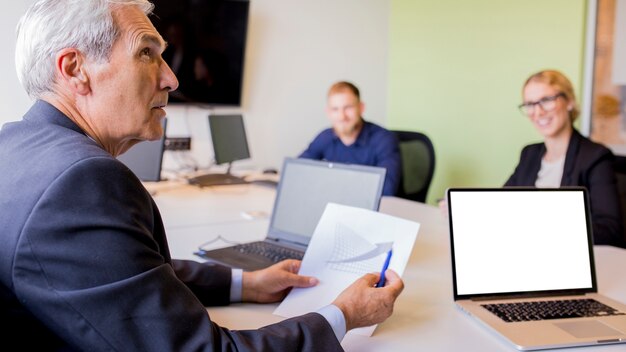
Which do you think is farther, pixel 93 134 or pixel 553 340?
pixel 553 340

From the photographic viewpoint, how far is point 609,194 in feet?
6.74

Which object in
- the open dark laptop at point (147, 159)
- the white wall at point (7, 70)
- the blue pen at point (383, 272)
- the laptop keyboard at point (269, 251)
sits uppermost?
the white wall at point (7, 70)

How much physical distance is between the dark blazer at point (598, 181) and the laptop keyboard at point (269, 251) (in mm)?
1066

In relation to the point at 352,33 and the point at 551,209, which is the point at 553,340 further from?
the point at 352,33

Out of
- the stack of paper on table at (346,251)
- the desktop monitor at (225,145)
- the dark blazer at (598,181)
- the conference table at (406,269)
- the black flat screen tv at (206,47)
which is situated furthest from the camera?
the black flat screen tv at (206,47)

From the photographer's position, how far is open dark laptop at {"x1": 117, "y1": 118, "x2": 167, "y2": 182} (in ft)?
8.50

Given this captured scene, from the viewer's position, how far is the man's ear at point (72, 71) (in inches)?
36.1

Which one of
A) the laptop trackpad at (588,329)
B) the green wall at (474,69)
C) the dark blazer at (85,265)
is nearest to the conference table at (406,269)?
the laptop trackpad at (588,329)

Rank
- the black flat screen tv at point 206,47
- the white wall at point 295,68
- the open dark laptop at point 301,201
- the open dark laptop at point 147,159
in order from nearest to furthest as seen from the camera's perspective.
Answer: the open dark laptop at point 301,201 → the open dark laptop at point 147,159 → the black flat screen tv at point 206,47 → the white wall at point 295,68

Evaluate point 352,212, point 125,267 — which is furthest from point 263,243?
point 125,267

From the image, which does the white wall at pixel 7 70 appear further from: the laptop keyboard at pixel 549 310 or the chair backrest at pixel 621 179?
the chair backrest at pixel 621 179

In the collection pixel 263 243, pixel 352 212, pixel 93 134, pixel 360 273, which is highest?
pixel 93 134

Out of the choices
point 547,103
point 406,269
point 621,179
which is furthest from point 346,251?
point 621,179

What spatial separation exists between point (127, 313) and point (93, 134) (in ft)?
1.16
